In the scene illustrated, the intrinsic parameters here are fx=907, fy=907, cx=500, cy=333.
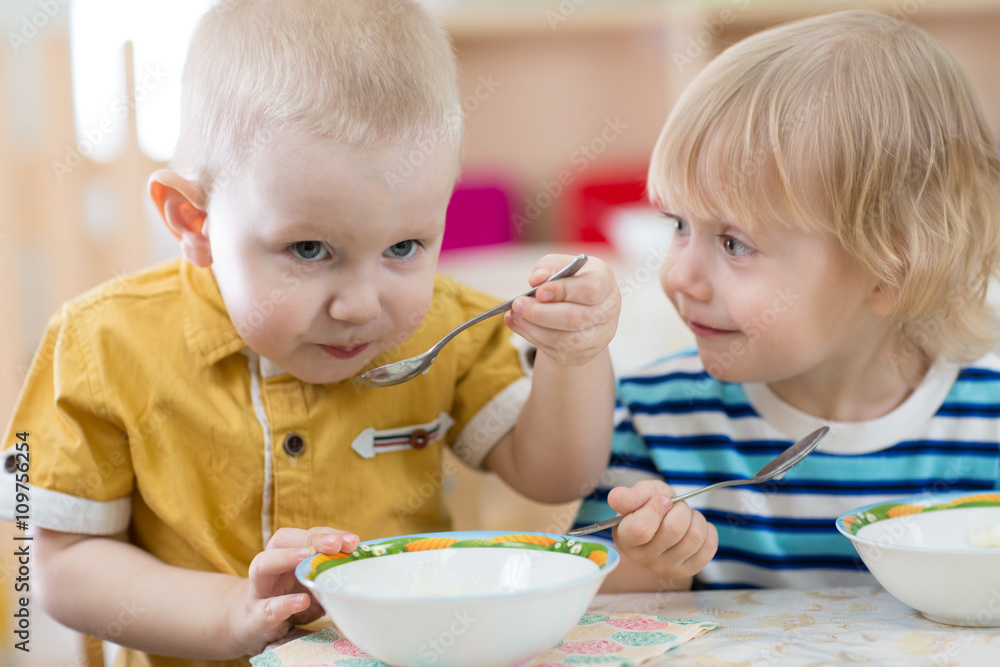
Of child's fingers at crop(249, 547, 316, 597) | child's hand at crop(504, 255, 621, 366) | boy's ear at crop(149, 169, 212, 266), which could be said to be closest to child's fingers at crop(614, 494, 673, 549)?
child's hand at crop(504, 255, 621, 366)

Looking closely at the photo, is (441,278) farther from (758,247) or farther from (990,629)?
(990,629)

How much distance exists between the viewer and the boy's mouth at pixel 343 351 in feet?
2.45

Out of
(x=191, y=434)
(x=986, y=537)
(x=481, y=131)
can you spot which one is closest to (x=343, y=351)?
(x=191, y=434)

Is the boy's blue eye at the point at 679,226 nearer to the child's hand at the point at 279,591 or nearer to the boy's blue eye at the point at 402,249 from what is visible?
the boy's blue eye at the point at 402,249

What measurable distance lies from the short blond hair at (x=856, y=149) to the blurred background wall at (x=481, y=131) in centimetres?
20

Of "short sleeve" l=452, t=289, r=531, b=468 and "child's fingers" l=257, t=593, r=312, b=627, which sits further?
"short sleeve" l=452, t=289, r=531, b=468

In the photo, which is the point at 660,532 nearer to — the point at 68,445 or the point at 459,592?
the point at 459,592

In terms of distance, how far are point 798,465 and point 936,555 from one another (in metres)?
0.32

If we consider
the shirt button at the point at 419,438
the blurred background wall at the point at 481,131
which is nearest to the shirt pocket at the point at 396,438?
the shirt button at the point at 419,438

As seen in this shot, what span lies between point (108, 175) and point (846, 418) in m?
1.67

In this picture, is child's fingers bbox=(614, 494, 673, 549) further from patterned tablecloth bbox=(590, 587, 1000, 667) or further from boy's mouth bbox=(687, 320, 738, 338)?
boy's mouth bbox=(687, 320, 738, 338)

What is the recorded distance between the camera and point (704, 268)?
0.84m

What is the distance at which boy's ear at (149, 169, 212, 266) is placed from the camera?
2.44 ft

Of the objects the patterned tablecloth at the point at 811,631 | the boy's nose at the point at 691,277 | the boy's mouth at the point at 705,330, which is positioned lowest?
the patterned tablecloth at the point at 811,631
